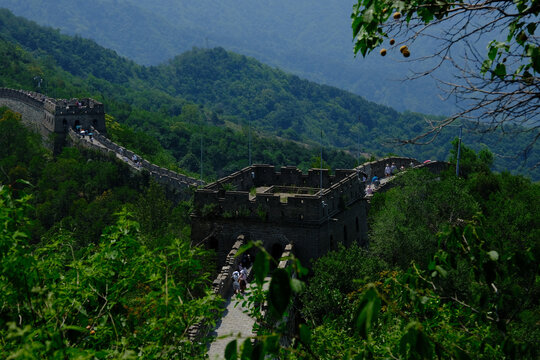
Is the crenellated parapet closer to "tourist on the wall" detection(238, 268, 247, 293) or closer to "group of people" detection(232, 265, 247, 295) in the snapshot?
"tourist on the wall" detection(238, 268, 247, 293)

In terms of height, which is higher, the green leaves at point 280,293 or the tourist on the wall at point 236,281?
the green leaves at point 280,293

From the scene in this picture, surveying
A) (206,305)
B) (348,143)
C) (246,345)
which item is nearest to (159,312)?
(206,305)

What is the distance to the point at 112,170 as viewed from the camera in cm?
6034

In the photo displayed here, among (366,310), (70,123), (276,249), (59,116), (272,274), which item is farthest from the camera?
(70,123)

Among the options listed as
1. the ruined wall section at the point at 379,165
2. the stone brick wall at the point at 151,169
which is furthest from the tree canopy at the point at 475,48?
the stone brick wall at the point at 151,169

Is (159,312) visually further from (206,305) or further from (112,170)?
(112,170)

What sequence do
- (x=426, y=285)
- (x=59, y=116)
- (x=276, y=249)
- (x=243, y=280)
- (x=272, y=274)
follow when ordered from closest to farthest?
(x=272, y=274), (x=426, y=285), (x=243, y=280), (x=276, y=249), (x=59, y=116)

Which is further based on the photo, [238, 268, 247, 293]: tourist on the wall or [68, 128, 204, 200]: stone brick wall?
[68, 128, 204, 200]: stone brick wall

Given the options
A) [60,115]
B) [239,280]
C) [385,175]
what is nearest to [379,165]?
[385,175]

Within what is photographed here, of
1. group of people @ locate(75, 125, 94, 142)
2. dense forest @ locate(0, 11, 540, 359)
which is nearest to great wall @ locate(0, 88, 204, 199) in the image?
group of people @ locate(75, 125, 94, 142)

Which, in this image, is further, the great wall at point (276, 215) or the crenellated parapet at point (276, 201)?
the crenellated parapet at point (276, 201)

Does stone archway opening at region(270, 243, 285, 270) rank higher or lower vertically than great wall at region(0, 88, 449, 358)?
lower

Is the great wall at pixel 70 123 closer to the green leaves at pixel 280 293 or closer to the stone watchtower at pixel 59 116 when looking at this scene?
the stone watchtower at pixel 59 116

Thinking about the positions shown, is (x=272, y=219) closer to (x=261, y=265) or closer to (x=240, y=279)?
(x=240, y=279)
